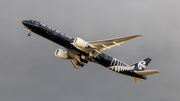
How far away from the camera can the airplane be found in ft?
181

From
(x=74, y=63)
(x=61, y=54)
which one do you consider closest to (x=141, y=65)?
(x=74, y=63)

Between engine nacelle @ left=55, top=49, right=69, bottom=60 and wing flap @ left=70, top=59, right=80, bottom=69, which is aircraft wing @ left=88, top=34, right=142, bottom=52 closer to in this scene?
engine nacelle @ left=55, top=49, right=69, bottom=60

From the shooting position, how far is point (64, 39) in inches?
2213

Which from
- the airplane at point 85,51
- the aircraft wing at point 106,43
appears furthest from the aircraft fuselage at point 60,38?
the aircraft wing at point 106,43

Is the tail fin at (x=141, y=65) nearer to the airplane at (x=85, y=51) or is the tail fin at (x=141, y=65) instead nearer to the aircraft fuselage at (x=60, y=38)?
the airplane at (x=85, y=51)

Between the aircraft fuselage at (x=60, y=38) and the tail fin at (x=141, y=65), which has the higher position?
the aircraft fuselage at (x=60, y=38)

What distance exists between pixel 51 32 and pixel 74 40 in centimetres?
494

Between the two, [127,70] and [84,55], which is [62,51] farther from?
[127,70]

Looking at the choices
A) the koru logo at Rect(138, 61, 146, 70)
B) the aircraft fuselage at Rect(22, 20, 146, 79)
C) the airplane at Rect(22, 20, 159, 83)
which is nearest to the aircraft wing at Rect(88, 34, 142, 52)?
the airplane at Rect(22, 20, 159, 83)

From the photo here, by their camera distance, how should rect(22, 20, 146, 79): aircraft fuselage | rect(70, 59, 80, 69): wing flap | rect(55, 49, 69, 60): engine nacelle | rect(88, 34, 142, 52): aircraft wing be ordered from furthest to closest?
rect(70, 59, 80, 69): wing flap
rect(55, 49, 69, 60): engine nacelle
rect(22, 20, 146, 79): aircraft fuselage
rect(88, 34, 142, 52): aircraft wing

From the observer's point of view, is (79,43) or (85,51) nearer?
(79,43)

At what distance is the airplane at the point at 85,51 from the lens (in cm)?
5516

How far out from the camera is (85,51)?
58656 mm

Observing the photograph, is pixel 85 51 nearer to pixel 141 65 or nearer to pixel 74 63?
→ pixel 74 63
